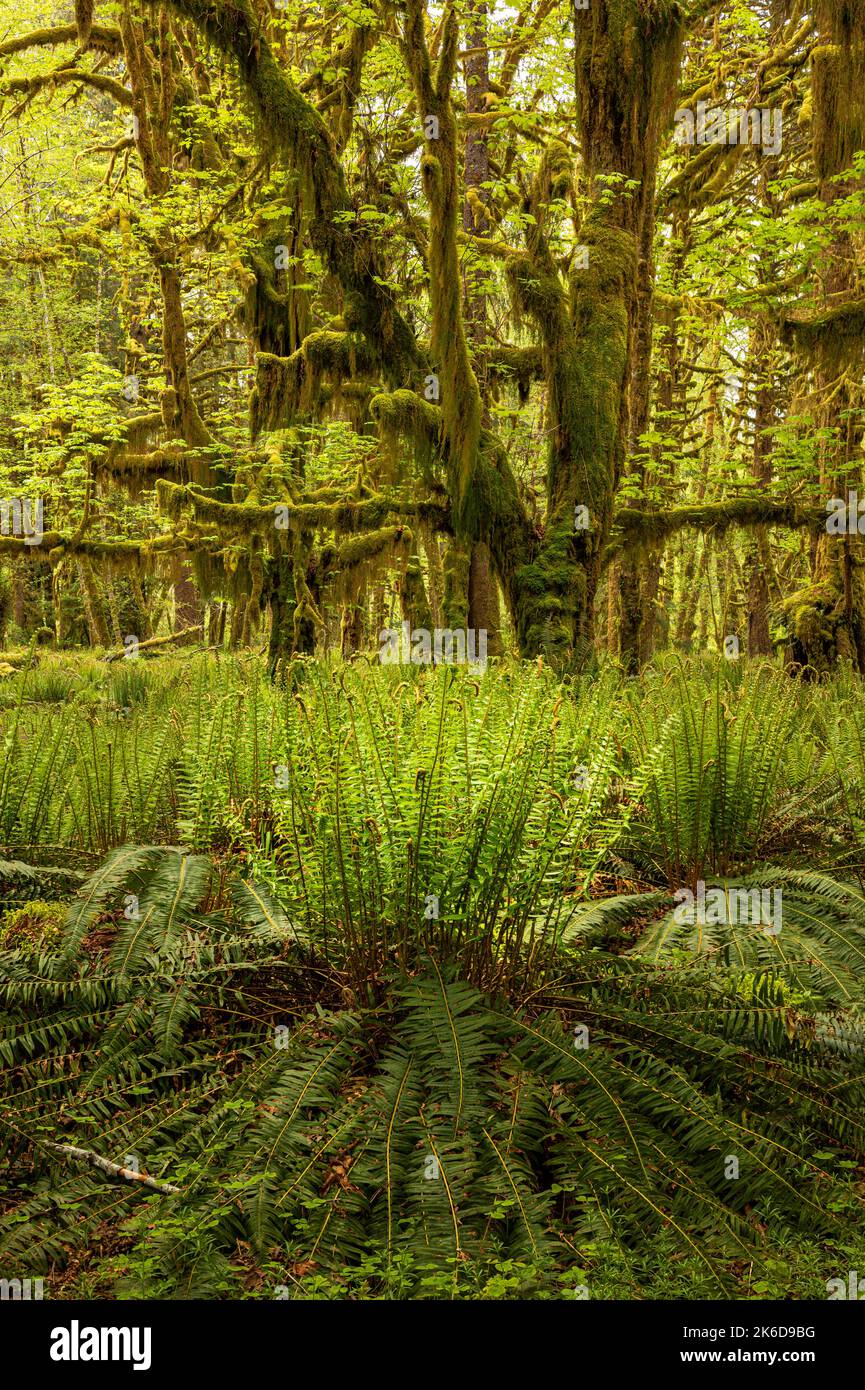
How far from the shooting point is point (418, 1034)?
8.23ft

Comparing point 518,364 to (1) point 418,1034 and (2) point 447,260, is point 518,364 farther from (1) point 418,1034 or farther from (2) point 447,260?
(1) point 418,1034

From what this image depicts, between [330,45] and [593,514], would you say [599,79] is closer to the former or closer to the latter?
[593,514]

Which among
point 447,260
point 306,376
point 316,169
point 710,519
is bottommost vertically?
point 710,519

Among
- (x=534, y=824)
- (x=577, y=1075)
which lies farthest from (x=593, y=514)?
(x=577, y=1075)

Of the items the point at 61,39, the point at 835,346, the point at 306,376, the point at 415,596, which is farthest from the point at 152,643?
the point at 835,346

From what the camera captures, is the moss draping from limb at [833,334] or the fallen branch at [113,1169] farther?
the moss draping from limb at [833,334]

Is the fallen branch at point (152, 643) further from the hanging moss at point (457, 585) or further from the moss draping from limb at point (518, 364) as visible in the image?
the moss draping from limb at point (518, 364)

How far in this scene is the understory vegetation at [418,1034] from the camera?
1972mm

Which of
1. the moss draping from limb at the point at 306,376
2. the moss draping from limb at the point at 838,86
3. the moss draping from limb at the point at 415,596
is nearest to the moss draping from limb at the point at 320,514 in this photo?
the moss draping from limb at the point at 306,376

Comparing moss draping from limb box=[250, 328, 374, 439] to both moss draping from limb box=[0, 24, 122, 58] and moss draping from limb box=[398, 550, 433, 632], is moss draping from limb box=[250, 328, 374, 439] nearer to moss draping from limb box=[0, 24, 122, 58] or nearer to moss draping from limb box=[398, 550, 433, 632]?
moss draping from limb box=[398, 550, 433, 632]

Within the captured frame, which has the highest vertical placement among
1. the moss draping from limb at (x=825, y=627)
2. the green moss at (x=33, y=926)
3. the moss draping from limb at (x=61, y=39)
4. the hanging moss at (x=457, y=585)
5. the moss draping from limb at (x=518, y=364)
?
the moss draping from limb at (x=61, y=39)

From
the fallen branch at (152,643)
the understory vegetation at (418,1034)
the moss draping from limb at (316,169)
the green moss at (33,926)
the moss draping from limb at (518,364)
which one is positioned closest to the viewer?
the understory vegetation at (418,1034)

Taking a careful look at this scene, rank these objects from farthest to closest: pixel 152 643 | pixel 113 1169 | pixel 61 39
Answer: pixel 152 643 → pixel 61 39 → pixel 113 1169

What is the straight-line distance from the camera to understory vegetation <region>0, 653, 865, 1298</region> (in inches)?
77.6
